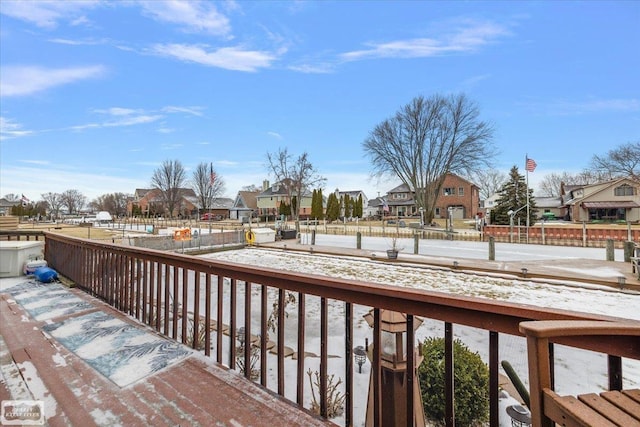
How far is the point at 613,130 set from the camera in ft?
77.2

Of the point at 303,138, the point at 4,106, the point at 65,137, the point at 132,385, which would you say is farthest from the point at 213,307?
the point at 303,138

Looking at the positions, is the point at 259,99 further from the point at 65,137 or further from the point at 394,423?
the point at 394,423

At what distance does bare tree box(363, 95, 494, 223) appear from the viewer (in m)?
23.5

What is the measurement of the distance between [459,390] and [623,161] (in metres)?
30.3

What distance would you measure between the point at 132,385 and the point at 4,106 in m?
13.4

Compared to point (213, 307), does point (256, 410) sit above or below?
above

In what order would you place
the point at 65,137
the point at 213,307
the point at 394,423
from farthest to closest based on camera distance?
the point at 65,137
the point at 213,307
the point at 394,423

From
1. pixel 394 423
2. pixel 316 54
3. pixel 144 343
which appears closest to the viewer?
pixel 394 423

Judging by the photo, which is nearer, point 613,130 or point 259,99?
point 259,99

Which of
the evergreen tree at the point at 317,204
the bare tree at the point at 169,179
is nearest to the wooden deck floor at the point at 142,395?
the evergreen tree at the point at 317,204

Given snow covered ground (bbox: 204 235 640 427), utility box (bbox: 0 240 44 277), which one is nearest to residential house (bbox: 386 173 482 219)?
snow covered ground (bbox: 204 235 640 427)

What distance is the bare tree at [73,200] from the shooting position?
5878 cm

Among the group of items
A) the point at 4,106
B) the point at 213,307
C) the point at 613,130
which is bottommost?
the point at 213,307

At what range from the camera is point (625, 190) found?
28.2m
